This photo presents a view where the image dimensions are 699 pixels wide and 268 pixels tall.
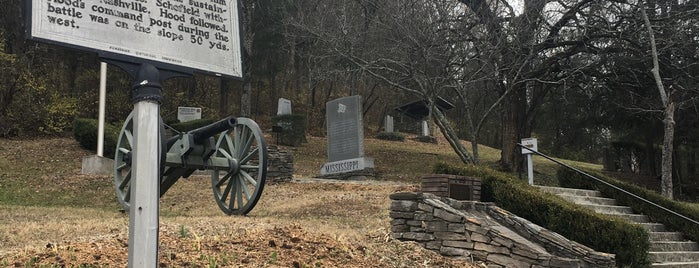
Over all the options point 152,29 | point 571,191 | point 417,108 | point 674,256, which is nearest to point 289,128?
point 417,108

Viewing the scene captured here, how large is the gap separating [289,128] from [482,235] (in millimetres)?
17804

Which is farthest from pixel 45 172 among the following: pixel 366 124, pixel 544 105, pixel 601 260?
pixel 366 124

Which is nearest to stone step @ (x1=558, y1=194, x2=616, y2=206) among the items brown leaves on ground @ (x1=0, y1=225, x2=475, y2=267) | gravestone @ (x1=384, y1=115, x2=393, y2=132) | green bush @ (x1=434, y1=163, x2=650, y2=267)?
green bush @ (x1=434, y1=163, x2=650, y2=267)

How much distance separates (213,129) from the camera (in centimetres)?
702

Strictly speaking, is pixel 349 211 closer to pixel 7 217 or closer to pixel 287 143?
pixel 7 217

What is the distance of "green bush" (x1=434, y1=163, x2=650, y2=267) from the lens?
684 centimetres

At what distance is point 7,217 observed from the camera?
8.43 metres

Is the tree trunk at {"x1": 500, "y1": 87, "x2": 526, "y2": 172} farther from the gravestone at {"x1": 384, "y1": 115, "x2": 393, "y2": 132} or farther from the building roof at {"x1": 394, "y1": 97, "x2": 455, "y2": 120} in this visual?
the gravestone at {"x1": 384, "y1": 115, "x2": 393, "y2": 132}

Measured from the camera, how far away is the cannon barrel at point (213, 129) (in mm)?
6895

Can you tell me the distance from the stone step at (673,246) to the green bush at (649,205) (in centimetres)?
24

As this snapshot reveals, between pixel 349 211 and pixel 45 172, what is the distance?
9703mm

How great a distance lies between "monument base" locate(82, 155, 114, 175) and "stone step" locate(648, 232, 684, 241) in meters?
12.7

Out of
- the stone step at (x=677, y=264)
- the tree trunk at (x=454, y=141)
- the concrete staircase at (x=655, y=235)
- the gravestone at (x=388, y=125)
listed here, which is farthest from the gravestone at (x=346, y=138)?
the gravestone at (x=388, y=125)

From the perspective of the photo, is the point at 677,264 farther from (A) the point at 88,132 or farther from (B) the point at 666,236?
(A) the point at 88,132
